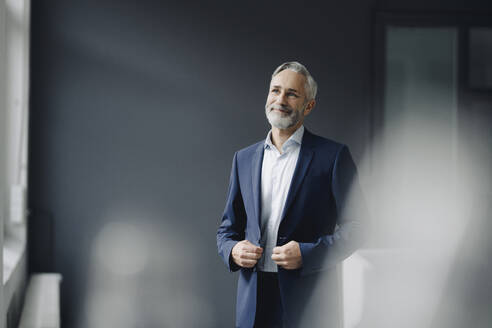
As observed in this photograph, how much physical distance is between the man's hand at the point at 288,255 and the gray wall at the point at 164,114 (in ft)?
6.47

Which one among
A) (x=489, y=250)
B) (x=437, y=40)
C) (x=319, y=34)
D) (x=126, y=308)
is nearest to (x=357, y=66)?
(x=319, y=34)

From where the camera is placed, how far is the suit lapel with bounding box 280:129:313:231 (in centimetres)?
161

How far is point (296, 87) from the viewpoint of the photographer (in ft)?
5.36

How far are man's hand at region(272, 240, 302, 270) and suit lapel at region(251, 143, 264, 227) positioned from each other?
139 mm

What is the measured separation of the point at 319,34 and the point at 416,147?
1.11m

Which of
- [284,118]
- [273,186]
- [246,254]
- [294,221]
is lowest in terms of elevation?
[246,254]

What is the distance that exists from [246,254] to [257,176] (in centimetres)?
28

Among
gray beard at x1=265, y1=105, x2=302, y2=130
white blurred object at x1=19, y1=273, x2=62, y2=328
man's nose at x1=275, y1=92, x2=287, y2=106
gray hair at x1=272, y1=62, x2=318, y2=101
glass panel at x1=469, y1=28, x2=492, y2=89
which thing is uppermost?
glass panel at x1=469, y1=28, x2=492, y2=89

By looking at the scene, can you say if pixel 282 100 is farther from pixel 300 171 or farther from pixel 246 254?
pixel 246 254

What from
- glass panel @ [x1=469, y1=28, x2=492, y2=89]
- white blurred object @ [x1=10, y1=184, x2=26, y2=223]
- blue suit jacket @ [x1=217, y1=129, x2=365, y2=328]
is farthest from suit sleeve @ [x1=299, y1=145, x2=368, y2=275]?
glass panel @ [x1=469, y1=28, x2=492, y2=89]

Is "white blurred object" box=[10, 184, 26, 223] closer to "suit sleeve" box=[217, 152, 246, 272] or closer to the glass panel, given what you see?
"suit sleeve" box=[217, 152, 246, 272]

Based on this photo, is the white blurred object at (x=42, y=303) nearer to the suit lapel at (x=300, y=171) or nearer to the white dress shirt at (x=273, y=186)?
the white dress shirt at (x=273, y=186)

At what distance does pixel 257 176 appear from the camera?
168 cm

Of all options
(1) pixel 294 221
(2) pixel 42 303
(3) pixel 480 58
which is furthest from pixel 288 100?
(3) pixel 480 58
